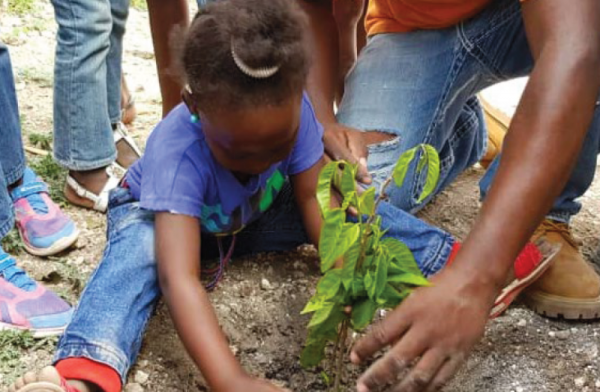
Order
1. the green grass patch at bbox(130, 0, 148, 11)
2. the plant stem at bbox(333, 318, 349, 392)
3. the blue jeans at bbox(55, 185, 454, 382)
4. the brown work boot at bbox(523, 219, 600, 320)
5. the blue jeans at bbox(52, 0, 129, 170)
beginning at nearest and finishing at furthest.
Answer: the plant stem at bbox(333, 318, 349, 392)
the blue jeans at bbox(55, 185, 454, 382)
the brown work boot at bbox(523, 219, 600, 320)
the blue jeans at bbox(52, 0, 129, 170)
the green grass patch at bbox(130, 0, 148, 11)

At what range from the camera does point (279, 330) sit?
2176mm

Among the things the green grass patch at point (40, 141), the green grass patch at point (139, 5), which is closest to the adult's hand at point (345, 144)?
the green grass patch at point (40, 141)

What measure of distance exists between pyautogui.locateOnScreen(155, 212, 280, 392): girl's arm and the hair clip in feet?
1.27

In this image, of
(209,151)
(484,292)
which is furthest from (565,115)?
(209,151)

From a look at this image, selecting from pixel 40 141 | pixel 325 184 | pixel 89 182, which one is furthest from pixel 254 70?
pixel 40 141

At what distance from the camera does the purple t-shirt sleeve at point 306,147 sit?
2135 millimetres

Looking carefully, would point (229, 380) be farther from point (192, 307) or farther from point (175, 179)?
point (175, 179)

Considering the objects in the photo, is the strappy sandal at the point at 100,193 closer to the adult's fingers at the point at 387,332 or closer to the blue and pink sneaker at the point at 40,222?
the blue and pink sneaker at the point at 40,222

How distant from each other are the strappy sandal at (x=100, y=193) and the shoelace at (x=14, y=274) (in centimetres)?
51

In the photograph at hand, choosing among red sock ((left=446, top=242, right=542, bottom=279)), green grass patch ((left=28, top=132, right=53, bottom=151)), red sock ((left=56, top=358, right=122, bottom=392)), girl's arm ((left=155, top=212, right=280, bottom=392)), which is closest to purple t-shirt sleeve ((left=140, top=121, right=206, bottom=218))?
girl's arm ((left=155, top=212, right=280, bottom=392))

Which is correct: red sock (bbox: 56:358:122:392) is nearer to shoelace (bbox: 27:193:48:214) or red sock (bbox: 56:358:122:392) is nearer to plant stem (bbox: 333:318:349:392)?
plant stem (bbox: 333:318:349:392)

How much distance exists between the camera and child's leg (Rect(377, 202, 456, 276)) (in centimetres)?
230

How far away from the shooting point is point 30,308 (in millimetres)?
2133

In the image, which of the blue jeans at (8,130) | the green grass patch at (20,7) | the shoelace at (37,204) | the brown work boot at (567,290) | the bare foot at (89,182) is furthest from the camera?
the green grass patch at (20,7)
